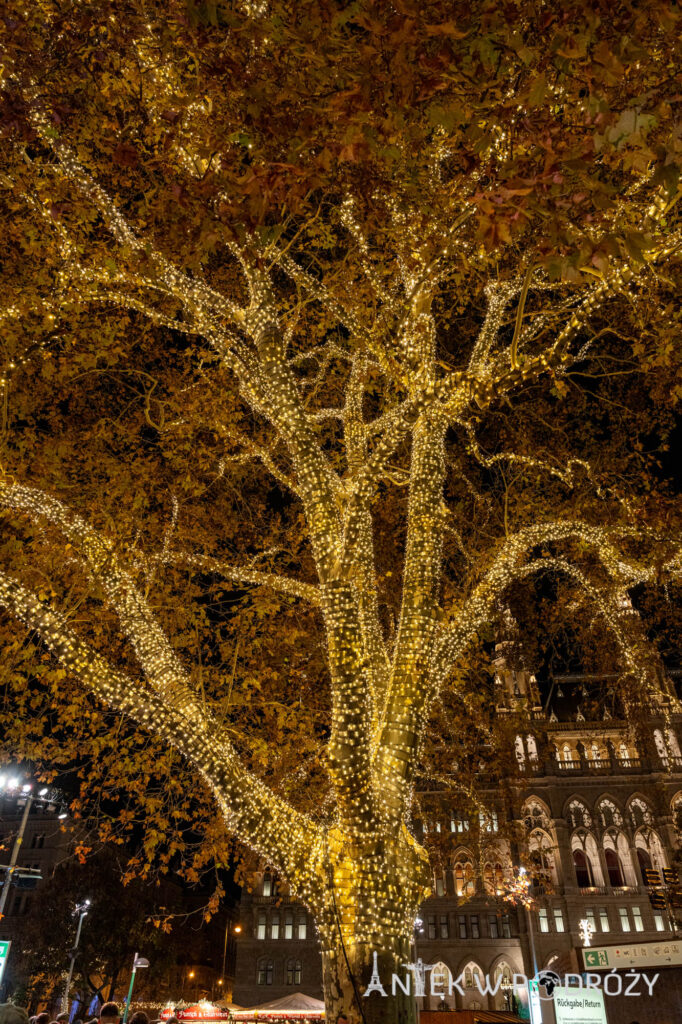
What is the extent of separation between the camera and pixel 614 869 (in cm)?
4453

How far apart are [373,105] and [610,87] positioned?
4.93 ft

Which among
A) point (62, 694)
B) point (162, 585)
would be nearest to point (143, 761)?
point (62, 694)

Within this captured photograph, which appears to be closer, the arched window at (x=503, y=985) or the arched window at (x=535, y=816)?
the arched window at (x=503, y=985)

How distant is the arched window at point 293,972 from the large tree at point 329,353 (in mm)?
42208

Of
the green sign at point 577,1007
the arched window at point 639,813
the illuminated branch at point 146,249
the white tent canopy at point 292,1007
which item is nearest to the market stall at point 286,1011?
the white tent canopy at point 292,1007

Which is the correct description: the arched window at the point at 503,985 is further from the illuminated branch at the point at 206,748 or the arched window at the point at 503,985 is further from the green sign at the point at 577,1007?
the illuminated branch at the point at 206,748

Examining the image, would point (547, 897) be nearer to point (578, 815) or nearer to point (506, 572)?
point (578, 815)

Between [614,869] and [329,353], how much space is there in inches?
1898

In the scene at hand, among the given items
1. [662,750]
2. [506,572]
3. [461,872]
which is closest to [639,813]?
[461,872]

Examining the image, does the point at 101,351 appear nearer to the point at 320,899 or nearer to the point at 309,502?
the point at 309,502

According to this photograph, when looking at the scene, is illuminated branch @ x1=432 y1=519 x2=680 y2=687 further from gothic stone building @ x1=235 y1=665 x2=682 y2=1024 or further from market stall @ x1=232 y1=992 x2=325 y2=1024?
gothic stone building @ x1=235 y1=665 x2=682 y2=1024

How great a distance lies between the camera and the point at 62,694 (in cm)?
937

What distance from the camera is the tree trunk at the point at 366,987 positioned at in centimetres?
457

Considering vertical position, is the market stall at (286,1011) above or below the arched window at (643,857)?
below
